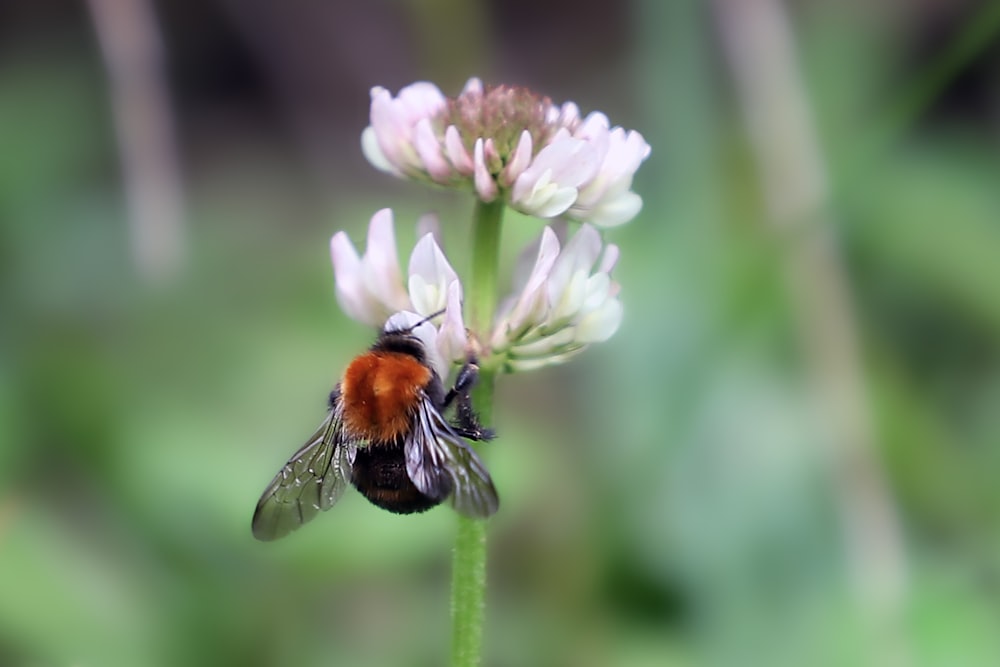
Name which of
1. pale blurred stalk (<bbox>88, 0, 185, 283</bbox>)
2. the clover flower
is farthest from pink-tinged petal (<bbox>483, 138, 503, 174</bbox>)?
pale blurred stalk (<bbox>88, 0, 185, 283</bbox>)

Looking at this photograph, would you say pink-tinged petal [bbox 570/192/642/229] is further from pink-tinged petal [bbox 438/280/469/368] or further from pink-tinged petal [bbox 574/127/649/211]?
pink-tinged petal [bbox 438/280/469/368]

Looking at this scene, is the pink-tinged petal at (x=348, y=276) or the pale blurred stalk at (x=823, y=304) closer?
the pink-tinged petal at (x=348, y=276)

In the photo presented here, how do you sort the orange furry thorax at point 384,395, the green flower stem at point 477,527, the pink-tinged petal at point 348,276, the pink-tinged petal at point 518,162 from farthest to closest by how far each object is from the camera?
the orange furry thorax at point 384,395
the pink-tinged petal at point 348,276
the pink-tinged petal at point 518,162
the green flower stem at point 477,527

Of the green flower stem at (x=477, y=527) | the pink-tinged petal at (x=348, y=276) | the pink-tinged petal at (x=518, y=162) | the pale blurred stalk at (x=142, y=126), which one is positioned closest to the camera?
the green flower stem at (x=477, y=527)

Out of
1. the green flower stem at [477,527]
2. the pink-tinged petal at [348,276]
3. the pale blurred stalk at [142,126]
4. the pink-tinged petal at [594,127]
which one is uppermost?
the pale blurred stalk at [142,126]

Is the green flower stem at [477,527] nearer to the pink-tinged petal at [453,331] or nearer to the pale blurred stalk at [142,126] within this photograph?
the pink-tinged petal at [453,331]

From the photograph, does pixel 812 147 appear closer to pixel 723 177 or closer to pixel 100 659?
pixel 723 177

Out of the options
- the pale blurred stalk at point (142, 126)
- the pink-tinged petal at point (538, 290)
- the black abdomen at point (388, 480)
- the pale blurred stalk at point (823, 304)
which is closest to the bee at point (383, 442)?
the black abdomen at point (388, 480)
